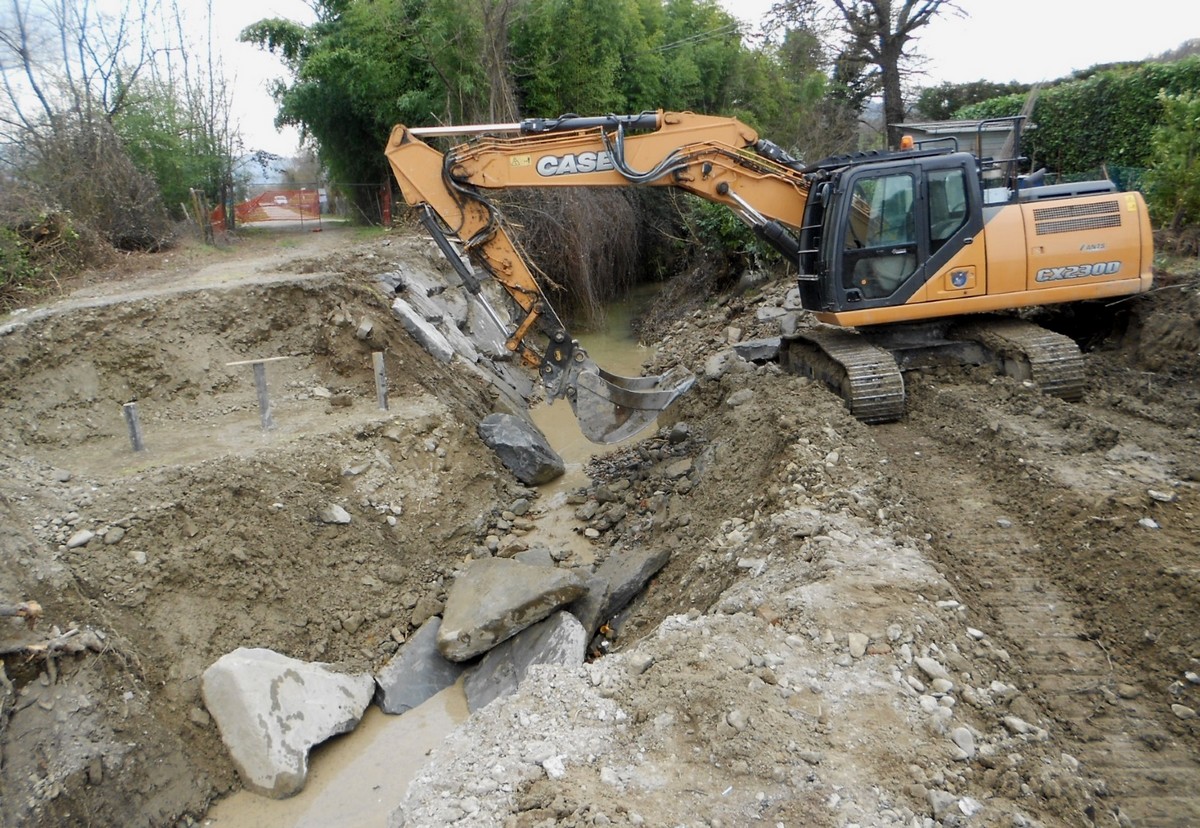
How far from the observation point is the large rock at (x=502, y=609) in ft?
18.2

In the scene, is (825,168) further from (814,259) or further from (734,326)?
(734,326)

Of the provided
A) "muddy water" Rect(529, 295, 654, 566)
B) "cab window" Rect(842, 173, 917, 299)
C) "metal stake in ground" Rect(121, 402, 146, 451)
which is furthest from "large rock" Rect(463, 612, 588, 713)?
"cab window" Rect(842, 173, 917, 299)

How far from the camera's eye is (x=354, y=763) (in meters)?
4.98

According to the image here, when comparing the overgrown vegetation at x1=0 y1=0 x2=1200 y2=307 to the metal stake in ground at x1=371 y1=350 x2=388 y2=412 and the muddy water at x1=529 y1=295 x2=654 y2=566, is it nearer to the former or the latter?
the muddy water at x1=529 y1=295 x2=654 y2=566

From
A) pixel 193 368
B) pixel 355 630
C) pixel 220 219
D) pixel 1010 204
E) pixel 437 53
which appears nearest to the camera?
pixel 355 630

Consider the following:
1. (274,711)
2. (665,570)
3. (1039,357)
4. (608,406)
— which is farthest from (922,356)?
(274,711)

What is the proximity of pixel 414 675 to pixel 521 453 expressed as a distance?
10.3 ft

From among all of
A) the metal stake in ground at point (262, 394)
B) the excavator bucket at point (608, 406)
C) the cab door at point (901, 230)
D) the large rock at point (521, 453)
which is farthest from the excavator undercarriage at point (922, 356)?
the metal stake in ground at point (262, 394)

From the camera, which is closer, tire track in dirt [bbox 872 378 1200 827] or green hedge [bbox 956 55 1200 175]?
tire track in dirt [bbox 872 378 1200 827]

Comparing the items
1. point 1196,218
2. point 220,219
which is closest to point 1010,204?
point 1196,218

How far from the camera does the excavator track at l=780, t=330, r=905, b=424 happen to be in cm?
687

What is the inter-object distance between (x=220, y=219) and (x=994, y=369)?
587 inches

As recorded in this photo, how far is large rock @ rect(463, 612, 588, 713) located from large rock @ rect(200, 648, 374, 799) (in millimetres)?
755

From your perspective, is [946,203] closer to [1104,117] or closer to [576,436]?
[576,436]
